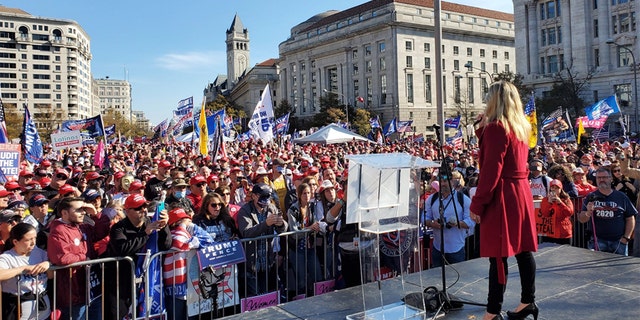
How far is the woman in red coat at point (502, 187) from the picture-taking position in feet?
12.9

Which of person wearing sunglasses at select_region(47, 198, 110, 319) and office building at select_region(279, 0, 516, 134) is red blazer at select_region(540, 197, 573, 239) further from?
office building at select_region(279, 0, 516, 134)

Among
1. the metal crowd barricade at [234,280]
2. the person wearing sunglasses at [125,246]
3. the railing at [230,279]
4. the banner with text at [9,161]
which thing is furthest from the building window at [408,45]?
the person wearing sunglasses at [125,246]

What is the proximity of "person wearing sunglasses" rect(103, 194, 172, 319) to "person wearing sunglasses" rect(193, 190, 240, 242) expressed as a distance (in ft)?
3.21

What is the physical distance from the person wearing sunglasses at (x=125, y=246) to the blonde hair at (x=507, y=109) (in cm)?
357

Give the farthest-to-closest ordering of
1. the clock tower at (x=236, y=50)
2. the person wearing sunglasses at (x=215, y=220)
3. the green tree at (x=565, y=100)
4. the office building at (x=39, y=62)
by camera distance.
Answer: the clock tower at (x=236, y=50)
the office building at (x=39, y=62)
the green tree at (x=565, y=100)
the person wearing sunglasses at (x=215, y=220)

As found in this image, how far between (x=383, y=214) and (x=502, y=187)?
98 centimetres

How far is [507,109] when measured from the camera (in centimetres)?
402

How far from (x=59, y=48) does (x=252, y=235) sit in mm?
142812

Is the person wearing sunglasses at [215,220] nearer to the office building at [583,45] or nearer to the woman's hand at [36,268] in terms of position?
the woman's hand at [36,268]

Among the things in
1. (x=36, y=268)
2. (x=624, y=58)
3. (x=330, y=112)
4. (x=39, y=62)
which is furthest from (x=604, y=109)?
(x=39, y=62)

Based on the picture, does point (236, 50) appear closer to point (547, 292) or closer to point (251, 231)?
point (251, 231)

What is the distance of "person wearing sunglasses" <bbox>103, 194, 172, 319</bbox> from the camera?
562cm

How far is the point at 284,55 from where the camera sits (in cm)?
10362

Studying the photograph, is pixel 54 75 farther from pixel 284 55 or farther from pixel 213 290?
pixel 213 290
